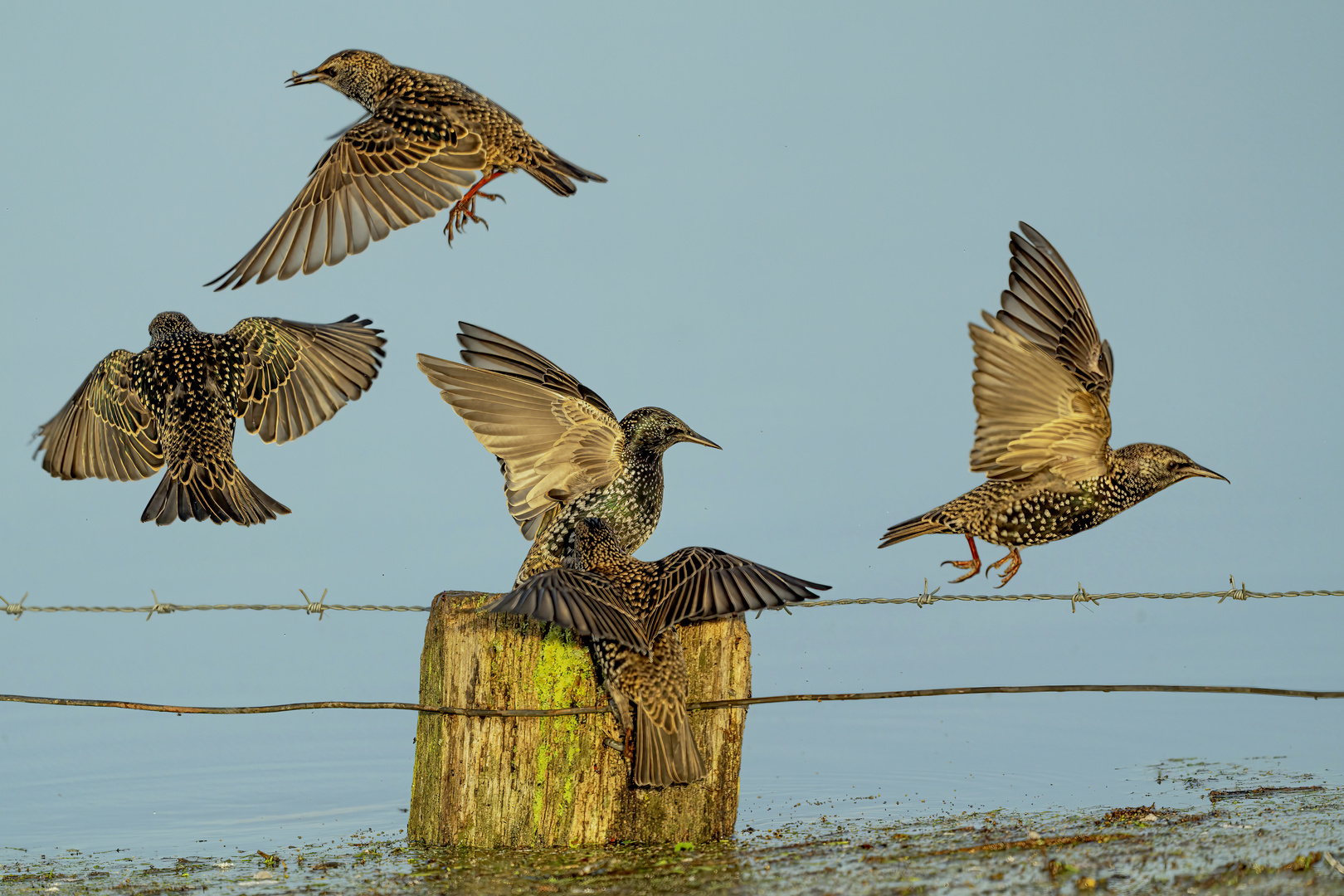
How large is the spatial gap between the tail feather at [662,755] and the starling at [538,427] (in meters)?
1.41

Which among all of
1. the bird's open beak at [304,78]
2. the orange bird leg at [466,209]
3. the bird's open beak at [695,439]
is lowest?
the bird's open beak at [695,439]

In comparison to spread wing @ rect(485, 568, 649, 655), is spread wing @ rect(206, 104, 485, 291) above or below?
above

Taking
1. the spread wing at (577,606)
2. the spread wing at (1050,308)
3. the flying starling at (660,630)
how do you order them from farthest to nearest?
the spread wing at (1050,308) < the flying starling at (660,630) < the spread wing at (577,606)

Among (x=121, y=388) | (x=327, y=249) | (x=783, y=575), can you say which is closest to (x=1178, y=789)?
(x=783, y=575)

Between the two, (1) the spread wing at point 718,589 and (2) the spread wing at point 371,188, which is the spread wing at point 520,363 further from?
(1) the spread wing at point 718,589

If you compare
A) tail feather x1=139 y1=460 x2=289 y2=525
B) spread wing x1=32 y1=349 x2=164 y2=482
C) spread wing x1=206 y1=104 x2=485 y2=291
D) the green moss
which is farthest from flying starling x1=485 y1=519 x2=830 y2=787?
spread wing x1=32 y1=349 x2=164 y2=482

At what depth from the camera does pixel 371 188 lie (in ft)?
20.5

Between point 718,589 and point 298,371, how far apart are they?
3347 millimetres

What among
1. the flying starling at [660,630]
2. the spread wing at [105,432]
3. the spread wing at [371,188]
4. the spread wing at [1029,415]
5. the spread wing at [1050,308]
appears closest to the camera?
the flying starling at [660,630]

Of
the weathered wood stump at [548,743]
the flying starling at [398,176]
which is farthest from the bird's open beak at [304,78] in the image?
the weathered wood stump at [548,743]

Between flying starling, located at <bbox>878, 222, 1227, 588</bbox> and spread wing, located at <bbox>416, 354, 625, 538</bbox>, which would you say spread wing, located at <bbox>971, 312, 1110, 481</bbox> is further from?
spread wing, located at <bbox>416, 354, 625, 538</bbox>

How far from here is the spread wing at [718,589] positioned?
4586mm

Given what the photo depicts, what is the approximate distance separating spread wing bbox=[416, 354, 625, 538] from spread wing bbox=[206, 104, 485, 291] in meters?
0.76

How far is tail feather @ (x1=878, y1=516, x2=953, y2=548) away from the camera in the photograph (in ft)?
17.6
